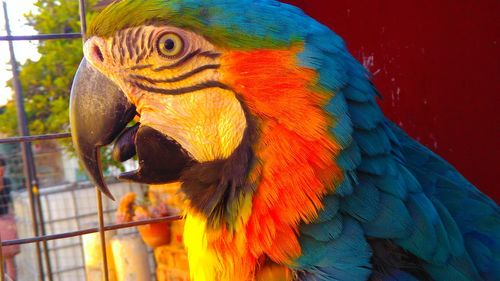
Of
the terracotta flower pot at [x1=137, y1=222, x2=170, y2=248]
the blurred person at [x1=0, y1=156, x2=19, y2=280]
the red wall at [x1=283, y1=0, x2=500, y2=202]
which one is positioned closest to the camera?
the red wall at [x1=283, y1=0, x2=500, y2=202]

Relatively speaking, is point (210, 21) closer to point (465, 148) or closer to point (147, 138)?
point (147, 138)

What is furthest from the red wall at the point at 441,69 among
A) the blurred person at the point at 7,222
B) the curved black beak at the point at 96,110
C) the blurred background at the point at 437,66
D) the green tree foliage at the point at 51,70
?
the blurred person at the point at 7,222

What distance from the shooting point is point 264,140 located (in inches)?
36.2

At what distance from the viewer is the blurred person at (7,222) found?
3.09m

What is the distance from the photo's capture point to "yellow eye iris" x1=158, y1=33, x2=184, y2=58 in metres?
0.93

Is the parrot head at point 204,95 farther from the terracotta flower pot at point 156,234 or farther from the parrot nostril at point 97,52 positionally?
the terracotta flower pot at point 156,234

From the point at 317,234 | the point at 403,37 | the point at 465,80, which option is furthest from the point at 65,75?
the point at 317,234

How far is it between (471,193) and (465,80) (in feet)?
1.55

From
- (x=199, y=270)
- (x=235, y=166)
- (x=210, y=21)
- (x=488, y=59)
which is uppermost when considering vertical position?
(x=210, y=21)

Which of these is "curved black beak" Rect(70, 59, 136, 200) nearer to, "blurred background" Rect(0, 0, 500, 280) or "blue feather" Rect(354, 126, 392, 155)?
"blue feather" Rect(354, 126, 392, 155)

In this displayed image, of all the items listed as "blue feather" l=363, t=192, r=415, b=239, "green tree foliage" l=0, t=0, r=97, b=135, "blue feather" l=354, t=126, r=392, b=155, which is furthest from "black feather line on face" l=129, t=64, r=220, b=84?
"green tree foliage" l=0, t=0, r=97, b=135

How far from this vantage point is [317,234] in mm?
894

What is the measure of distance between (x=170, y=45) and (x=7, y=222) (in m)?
3.09

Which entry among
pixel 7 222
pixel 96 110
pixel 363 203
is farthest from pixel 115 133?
pixel 7 222
